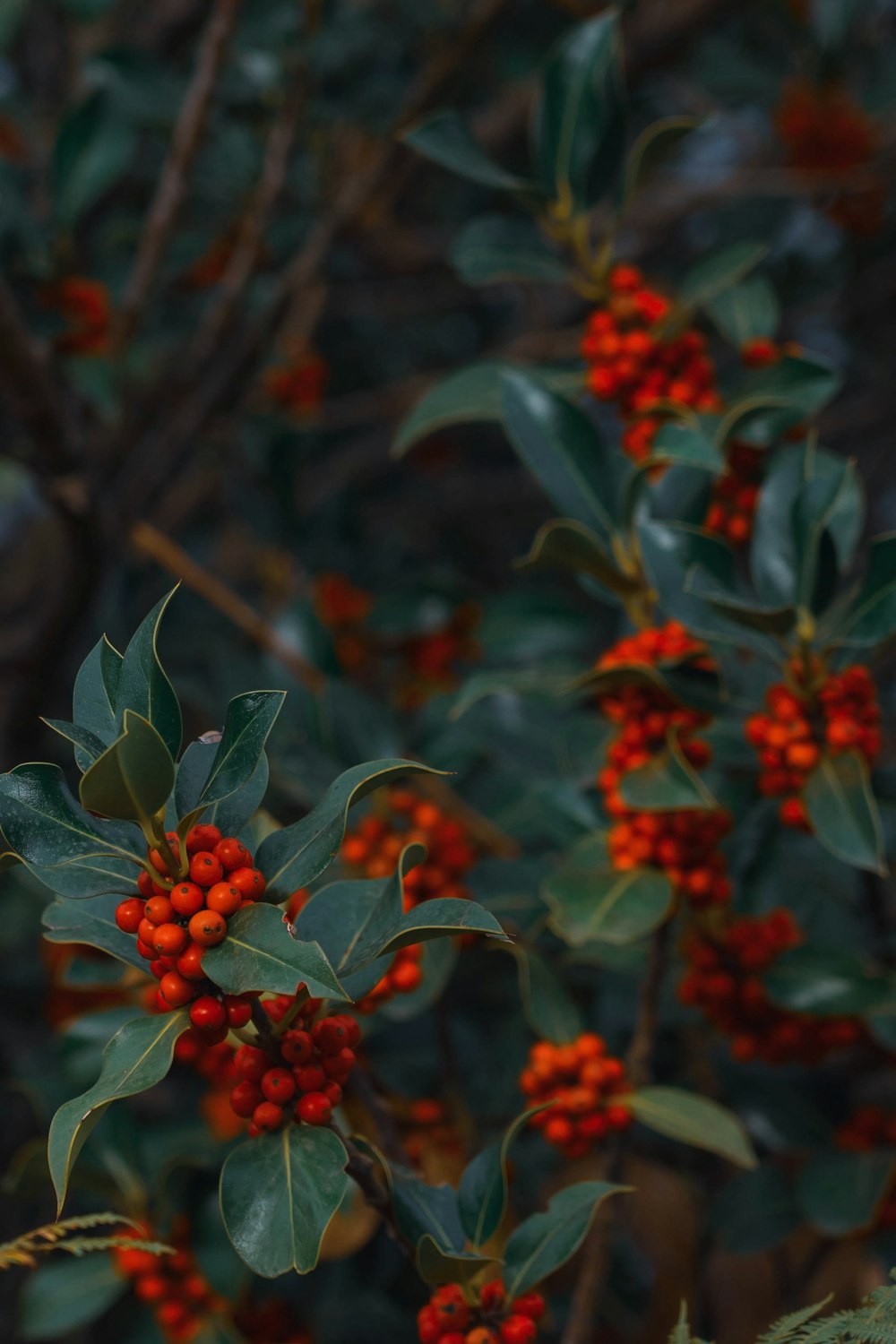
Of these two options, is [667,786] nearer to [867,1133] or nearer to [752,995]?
[752,995]

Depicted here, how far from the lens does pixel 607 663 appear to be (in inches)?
41.1

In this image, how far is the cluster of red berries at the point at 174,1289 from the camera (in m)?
1.22

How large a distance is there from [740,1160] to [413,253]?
6.22 feet

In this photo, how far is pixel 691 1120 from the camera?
3.28 feet

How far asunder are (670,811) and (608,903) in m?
0.10

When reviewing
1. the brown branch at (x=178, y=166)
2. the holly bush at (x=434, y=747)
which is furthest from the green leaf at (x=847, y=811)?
the brown branch at (x=178, y=166)

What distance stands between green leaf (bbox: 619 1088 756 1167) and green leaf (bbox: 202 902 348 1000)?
0.44 meters

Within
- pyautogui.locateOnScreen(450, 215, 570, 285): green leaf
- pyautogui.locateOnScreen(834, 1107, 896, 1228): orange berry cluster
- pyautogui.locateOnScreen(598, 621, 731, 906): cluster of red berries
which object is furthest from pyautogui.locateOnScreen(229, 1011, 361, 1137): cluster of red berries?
pyautogui.locateOnScreen(450, 215, 570, 285): green leaf

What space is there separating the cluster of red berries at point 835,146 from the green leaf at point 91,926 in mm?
A: 2134

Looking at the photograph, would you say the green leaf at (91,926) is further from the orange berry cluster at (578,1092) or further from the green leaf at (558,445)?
the green leaf at (558,445)

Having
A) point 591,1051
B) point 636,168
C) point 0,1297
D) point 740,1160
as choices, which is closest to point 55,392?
point 636,168

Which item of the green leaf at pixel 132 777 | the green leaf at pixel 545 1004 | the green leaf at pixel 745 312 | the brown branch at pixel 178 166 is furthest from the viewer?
the brown branch at pixel 178 166

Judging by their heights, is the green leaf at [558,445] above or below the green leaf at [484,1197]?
above

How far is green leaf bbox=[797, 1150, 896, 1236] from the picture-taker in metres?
1.18
